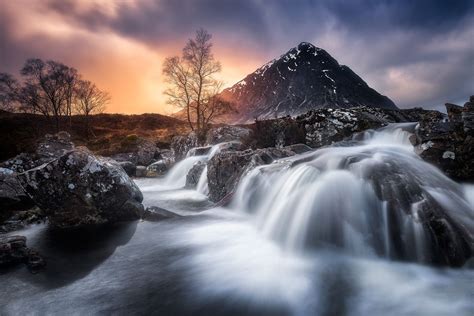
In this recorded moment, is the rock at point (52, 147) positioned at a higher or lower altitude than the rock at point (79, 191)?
higher

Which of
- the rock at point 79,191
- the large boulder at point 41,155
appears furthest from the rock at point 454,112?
the large boulder at point 41,155

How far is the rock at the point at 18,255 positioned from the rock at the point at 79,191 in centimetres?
238

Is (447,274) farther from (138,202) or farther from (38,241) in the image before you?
(38,241)

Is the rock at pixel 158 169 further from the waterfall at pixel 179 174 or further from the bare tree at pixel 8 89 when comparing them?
the bare tree at pixel 8 89

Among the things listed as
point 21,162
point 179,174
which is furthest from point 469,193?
point 21,162

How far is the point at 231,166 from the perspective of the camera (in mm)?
11836

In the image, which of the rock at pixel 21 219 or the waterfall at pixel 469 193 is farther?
the rock at pixel 21 219

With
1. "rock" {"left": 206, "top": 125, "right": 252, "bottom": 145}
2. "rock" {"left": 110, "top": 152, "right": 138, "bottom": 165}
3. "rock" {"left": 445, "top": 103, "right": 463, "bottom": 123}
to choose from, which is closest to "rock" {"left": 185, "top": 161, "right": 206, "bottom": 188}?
"rock" {"left": 206, "top": 125, "right": 252, "bottom": 145}

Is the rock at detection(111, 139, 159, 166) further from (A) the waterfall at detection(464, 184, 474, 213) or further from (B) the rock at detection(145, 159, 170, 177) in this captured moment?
(A) the waterfall at detection(464, 184, 474, 213)

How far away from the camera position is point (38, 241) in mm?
7652

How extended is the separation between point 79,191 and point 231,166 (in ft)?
18.2

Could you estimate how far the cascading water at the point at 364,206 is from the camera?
543 cm

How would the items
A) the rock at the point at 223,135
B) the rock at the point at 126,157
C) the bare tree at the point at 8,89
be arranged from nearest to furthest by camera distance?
the rock at the point at 223,135, the rock at the point at 126,157, the bare tree at the point at 8,89

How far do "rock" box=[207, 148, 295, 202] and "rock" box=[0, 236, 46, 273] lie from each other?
6134 mm
